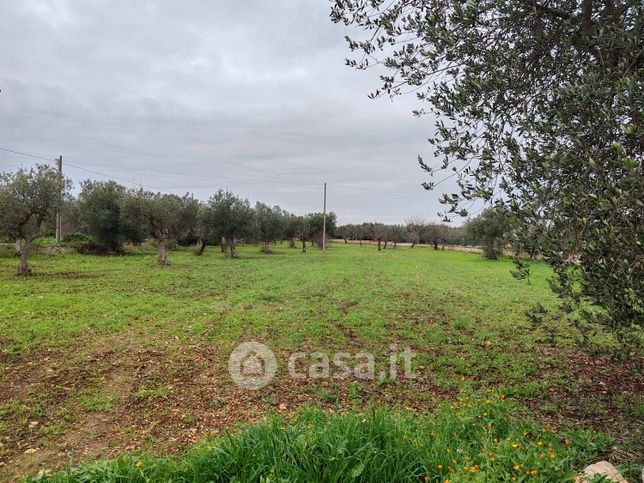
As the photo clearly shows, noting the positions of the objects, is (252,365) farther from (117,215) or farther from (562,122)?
(117,215)

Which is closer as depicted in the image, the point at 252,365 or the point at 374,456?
the point at 374,456

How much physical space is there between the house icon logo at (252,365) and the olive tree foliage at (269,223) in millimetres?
33453

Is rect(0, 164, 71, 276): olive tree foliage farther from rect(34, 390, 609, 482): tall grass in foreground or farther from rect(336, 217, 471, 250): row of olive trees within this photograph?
rect(336, 217, 471, 250): row of olive trees

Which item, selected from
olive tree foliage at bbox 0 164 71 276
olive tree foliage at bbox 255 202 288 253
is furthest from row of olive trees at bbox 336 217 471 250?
olive tree foliage at bbox 0 164 71 276

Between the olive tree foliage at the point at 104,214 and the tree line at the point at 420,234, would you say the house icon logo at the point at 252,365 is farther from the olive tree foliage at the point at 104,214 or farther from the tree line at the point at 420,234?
the tree line at the point at 420,234

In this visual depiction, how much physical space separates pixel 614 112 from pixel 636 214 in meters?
0.93

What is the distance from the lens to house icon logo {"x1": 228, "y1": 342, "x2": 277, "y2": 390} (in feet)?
19.8

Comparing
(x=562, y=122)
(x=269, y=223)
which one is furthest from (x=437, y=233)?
(x=562, y=122)

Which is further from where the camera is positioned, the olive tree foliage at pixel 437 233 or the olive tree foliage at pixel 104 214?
the olive tree foliage at pixel 437 233

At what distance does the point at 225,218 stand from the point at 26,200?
17.3m

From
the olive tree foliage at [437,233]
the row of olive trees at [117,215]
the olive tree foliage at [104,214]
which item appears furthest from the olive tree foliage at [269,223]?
the olive tree foliage at [437,233]

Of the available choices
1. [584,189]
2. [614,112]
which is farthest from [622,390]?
[614,112]

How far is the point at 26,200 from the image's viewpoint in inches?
659
